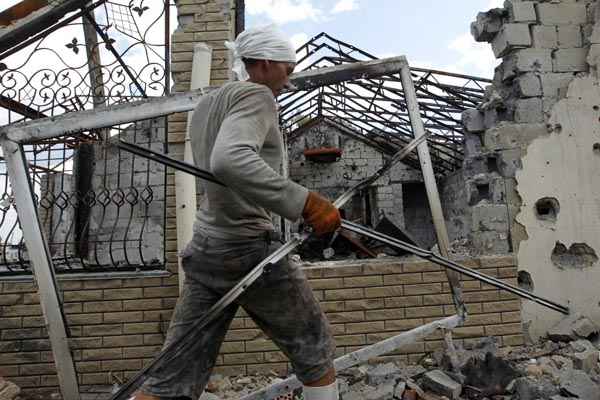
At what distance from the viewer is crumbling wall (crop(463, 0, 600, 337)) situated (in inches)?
151

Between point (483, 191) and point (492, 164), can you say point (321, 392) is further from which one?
point (492, 164)

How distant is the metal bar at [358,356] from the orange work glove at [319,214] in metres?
1.05

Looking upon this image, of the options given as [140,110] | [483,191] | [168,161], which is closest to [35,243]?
[140,110]

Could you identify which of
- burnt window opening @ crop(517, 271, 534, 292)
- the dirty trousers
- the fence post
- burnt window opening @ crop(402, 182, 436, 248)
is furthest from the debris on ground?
burnt window opening @ crop(402, 182, 436, 248)

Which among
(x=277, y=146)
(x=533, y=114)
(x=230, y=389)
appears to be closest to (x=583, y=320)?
(x=533, y=114)

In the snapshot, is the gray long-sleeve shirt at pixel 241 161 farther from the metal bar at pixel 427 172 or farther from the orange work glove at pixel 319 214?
the metal bar at pixel 427 172

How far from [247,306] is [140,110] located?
1.21 meters

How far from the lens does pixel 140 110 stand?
93.7 inches

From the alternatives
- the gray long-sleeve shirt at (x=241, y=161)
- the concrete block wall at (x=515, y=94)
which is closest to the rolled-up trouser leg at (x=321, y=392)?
the gray long-sleeve shirt at (x=241, y=161)

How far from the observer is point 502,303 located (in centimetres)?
370

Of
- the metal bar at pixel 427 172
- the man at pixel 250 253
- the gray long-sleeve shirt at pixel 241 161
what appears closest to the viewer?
the gray long-sleeve shirt at pixel 241 161

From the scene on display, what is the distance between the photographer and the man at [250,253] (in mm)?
1665

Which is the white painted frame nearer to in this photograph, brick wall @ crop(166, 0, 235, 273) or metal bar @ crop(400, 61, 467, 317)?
metal bar @ crop(400, 61, 467, 317)

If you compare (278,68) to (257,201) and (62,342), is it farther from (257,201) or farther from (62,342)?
(62,342)
